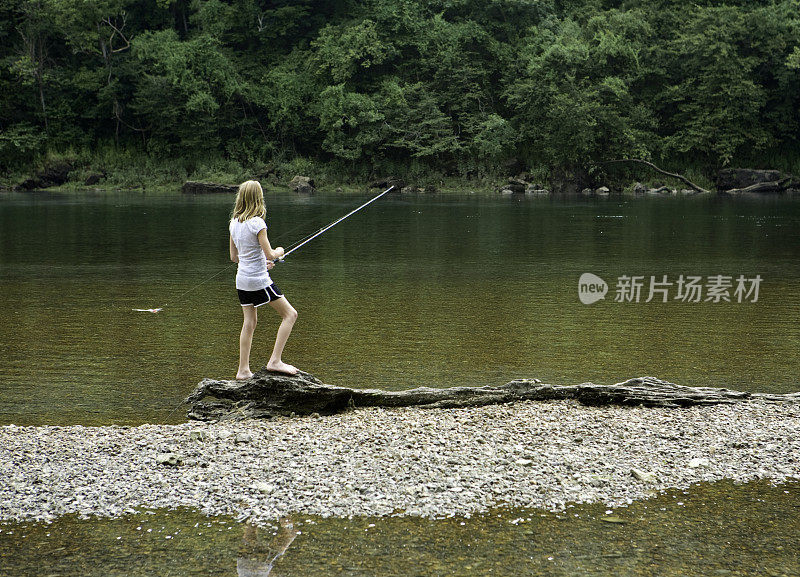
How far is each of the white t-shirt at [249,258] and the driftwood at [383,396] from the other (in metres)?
0.65

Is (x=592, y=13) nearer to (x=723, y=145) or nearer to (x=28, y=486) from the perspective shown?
(x=723, y=145)

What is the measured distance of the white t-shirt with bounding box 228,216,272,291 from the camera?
5961 mm

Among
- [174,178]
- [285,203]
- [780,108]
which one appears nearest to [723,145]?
[780,108]

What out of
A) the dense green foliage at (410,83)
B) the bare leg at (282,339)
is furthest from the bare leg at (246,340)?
the dense green foliage at (410,83)

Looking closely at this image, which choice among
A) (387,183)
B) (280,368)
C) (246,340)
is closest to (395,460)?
(280,368)

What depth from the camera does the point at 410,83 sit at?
49438 mm

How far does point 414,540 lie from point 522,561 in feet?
1.63

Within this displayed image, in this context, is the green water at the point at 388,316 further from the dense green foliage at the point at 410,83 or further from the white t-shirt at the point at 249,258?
the dense green foliage at the point at 410,83

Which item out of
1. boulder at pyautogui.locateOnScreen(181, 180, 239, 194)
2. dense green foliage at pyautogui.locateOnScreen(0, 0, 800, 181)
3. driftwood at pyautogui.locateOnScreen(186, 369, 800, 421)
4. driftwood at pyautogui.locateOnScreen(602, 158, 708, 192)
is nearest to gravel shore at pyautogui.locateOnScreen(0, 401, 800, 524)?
driftwood at pyautogui.locateOnScreen(186, 369, 800, 421)

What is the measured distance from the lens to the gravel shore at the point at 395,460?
14.2 ft

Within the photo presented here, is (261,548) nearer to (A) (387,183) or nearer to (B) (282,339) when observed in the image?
(B) (282,339)

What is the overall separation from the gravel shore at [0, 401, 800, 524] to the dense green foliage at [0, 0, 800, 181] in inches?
1583

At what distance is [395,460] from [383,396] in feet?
3.83

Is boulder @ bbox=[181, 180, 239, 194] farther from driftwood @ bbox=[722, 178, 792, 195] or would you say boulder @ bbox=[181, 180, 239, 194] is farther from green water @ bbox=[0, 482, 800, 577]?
green water @ bbox=[0, 482, 800, 577]
